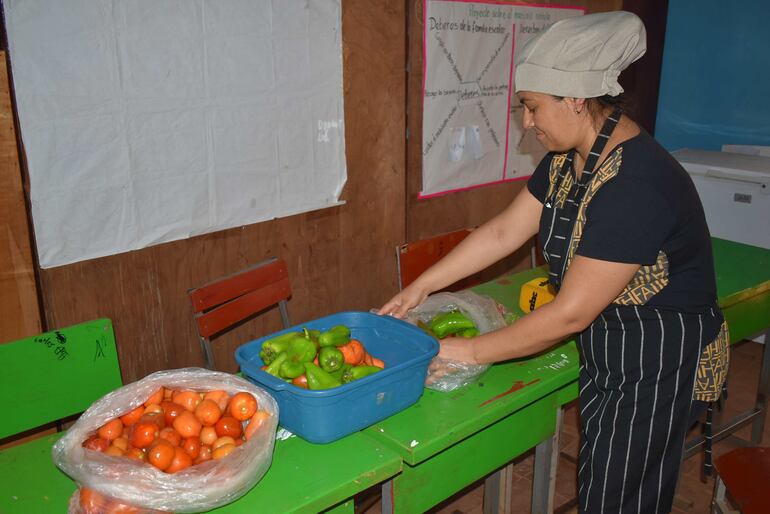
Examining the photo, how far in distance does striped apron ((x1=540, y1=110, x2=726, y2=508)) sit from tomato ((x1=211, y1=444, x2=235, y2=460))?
0.94 meters

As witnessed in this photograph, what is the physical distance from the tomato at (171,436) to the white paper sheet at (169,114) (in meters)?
1.09

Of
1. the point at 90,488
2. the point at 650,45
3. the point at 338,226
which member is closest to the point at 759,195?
the point at 650,45

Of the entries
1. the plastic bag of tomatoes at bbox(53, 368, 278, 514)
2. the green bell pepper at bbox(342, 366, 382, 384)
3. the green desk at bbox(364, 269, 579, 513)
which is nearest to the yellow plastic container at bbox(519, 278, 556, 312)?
the green desk at bbox(364, 269, 579, 513)

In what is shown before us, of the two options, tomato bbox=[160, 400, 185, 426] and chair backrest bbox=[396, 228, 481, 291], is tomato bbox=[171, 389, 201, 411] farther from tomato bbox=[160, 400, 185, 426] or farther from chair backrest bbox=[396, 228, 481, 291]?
chair backrest bbox=[396, 228, 481, 291]

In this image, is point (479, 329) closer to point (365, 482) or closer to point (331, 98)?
point (365, 482)

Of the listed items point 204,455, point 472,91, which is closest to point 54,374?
point 204,455

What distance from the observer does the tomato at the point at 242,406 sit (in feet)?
4.79

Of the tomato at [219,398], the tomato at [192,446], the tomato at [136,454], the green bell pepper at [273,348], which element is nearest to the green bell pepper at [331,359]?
the green bell pepper at [273,348]

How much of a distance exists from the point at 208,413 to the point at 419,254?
4.59 feet

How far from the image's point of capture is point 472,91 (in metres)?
3.47

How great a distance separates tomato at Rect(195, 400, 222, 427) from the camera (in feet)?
4.73

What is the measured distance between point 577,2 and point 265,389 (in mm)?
3251

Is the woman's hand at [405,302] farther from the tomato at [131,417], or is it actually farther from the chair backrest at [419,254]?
the tomato at [131,417]

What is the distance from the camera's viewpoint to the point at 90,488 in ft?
4.25
